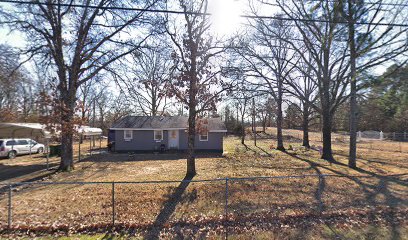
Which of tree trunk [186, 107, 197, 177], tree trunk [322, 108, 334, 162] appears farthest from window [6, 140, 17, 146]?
tree trunk [322, 108, 334, 162]

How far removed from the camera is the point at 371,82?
972 cm

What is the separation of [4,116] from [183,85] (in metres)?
32.3

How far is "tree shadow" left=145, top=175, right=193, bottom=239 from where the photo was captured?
201 inches

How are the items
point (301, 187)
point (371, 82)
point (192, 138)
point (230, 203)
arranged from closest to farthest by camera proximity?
point (230, 203), point (301, 187), point (371, 82), point (192, 138)

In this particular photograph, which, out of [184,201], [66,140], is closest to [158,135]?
[66,140]

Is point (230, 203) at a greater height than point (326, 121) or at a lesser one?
lesser

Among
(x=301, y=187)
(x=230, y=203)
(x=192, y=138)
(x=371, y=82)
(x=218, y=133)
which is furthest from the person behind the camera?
(x=218, y=133)

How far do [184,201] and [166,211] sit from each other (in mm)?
951

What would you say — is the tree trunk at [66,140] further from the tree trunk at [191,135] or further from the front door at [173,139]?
the front door at [173,139]

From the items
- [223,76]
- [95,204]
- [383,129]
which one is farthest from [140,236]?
[383,129]

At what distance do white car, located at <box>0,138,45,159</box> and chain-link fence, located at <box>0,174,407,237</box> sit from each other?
12.5 meters

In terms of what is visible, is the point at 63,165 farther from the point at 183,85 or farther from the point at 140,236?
the point at 140,236

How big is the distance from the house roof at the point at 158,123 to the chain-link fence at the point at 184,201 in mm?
12403

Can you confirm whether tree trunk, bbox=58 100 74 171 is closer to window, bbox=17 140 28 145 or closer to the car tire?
the car tire
